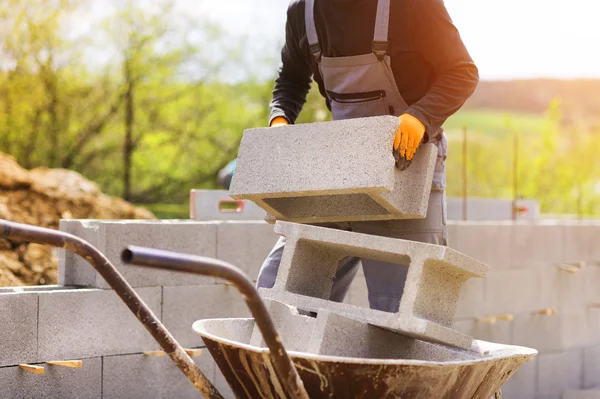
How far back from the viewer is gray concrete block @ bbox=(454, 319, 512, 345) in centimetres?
518

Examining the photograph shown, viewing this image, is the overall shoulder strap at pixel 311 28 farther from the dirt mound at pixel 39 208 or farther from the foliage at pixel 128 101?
the foliage at pixel 128 101

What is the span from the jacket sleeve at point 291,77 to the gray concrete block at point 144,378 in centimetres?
137

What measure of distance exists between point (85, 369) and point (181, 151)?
33.4ft

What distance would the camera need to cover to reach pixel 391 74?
104 inches

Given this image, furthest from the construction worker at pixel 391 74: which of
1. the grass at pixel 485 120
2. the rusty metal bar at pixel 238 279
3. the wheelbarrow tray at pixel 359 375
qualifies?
the grass at pixel 485 120

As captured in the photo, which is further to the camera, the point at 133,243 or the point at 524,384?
the point at 524,384

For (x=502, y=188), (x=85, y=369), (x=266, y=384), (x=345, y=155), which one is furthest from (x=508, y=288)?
(x=502, y=188)

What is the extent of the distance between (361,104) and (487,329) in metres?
3.10

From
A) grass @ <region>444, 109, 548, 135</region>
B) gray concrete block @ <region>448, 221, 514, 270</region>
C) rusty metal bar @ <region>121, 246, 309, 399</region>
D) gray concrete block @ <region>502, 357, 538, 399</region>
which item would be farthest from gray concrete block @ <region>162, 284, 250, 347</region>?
grass @ <region>444, 109, 548, 135</region>

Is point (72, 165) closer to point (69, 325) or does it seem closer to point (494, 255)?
point (494, 255)

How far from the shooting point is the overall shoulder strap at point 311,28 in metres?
2.73

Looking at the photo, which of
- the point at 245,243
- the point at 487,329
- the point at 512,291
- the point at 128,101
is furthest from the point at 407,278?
the point at 128,101

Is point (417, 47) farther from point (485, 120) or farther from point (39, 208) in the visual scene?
point (485, 120)

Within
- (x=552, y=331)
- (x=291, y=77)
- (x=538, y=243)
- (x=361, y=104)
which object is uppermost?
(x=291, y=77)
